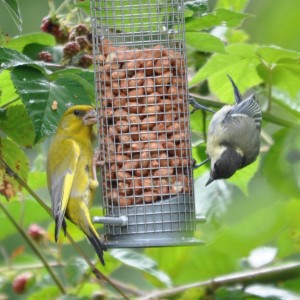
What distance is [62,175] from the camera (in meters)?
3.38

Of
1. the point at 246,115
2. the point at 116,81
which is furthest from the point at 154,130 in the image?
the point at 246,115

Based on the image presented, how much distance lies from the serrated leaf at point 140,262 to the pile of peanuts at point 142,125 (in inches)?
10.9

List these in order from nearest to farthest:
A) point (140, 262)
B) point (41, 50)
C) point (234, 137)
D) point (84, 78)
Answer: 1. point (84, 78)
2. point (41, 50)
3. point (140, 262)
4. point (234, 137)

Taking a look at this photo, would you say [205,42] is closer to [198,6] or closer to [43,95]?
[198,6]

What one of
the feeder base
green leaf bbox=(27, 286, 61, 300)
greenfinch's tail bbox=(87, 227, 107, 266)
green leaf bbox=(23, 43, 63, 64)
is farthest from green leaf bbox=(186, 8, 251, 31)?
green leaf bbox=(27, 286, 61, 300)

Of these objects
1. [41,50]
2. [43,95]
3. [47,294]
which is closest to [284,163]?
[43,95]

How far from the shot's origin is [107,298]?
137 inches

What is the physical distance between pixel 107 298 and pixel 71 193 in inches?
23.5

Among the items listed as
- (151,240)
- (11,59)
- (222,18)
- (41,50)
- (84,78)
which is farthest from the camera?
(41,50)

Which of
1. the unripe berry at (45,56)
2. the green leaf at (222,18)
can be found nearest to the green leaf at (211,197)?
the green leaf at (222,18)

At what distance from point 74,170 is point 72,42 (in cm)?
Result: 70

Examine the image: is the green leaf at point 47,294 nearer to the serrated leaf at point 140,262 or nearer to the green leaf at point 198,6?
the serrated leaf at point 140,262

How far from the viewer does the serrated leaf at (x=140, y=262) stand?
10.6 feet

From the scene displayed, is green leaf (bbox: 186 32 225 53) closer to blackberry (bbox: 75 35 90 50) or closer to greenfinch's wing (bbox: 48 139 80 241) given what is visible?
blackberry (bbox: 75 35 90 50)
